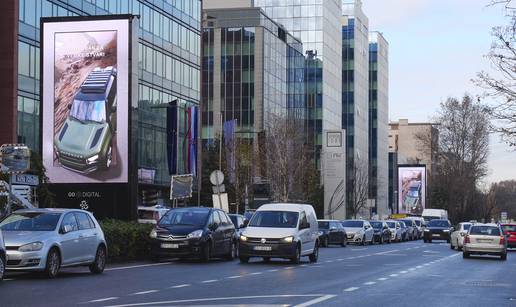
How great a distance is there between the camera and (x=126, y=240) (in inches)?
1028

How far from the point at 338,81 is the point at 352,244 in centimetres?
6481

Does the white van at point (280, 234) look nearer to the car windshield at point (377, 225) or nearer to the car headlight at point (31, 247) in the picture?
the car headlight at point (31, 247)

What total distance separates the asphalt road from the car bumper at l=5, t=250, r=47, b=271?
0.90 ft

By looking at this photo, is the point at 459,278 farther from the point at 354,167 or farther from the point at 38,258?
the point at 354,167

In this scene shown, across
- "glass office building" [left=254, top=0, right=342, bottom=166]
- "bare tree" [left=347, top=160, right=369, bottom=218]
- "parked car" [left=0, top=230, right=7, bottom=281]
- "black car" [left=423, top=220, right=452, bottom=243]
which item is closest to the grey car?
"parked car" [left=0, top=230, right=7, bottom=281]

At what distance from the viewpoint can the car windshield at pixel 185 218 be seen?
2734 cm

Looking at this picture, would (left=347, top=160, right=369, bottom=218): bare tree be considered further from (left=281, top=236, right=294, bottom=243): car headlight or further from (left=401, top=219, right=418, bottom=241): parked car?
(left=281, top=236, right=294, bottom=243): car headlight

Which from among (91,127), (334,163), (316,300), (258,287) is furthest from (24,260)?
(334,163)

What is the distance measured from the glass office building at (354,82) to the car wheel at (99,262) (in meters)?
98.0

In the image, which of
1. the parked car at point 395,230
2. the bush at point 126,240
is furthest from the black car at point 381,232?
the bush at point 126,240

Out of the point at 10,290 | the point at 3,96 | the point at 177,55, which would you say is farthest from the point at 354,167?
the point at 10,290

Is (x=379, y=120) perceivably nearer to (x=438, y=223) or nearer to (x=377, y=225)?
(x=438, y=223)

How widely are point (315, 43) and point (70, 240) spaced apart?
302 feet

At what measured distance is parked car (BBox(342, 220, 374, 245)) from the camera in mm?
53969
